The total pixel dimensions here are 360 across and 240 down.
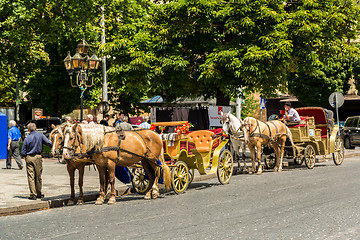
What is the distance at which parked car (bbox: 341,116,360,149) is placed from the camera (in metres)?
32.3

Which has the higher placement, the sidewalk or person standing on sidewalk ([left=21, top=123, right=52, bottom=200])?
person standing on sidewalk ([left=21, top=123, right=52, bottom=200])

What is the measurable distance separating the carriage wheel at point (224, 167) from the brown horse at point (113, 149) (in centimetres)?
248

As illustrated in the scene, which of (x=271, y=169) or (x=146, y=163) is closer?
(x=146, y=163)

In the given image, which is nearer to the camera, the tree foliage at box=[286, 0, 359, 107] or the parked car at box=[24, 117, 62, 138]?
the tree foliage at box=[286, 0, 359, 107]

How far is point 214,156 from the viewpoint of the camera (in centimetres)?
1495

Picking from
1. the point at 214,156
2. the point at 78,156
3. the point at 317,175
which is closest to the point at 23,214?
the point at 78,156

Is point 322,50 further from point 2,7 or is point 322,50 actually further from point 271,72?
point 2,7

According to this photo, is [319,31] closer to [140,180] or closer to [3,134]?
[140,180]

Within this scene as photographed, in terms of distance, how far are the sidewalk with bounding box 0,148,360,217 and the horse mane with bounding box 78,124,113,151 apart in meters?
1.25

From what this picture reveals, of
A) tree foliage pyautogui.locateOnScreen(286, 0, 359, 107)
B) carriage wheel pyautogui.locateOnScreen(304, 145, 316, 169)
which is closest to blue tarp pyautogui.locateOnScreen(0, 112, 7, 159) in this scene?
carriage wheel pyautogui.locateOnScreen(304, 145, 316, 169)

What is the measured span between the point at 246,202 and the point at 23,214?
4533 mm

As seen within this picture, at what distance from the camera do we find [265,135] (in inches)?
722

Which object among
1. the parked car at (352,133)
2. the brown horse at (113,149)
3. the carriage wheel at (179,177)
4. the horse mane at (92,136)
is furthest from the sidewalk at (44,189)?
the parked car at (352,133)

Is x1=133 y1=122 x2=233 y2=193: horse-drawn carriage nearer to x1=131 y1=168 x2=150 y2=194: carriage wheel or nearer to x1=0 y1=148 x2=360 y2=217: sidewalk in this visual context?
x1=131 y1=168 x2=150 y2=194: carriage wheel
